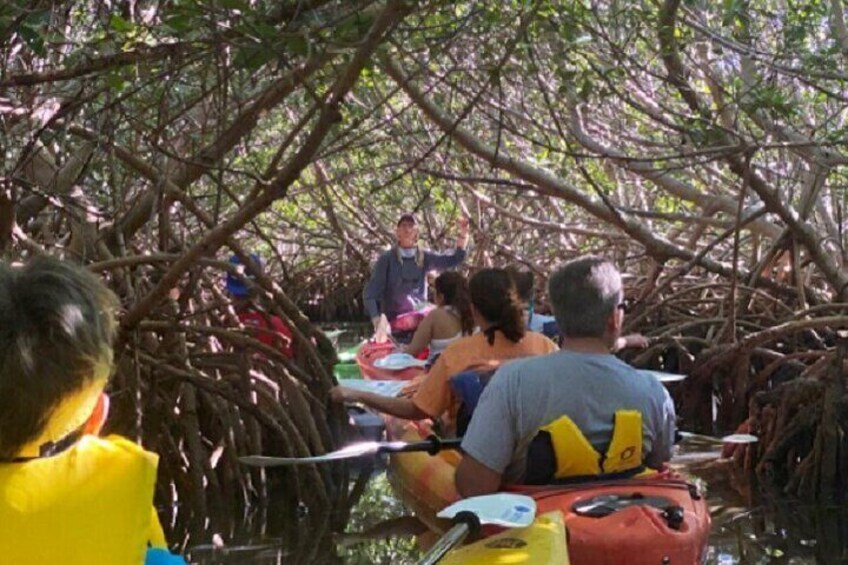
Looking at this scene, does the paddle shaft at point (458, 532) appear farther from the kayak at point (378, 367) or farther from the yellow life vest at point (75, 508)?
the kayak at point (378, 367)

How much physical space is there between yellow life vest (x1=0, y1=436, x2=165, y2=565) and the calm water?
363 cm

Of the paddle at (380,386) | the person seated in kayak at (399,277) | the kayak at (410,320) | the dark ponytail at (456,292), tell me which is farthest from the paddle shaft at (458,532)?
the person seated in kayak at (399,277)

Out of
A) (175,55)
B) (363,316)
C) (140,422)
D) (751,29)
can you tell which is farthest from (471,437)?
(363,316)

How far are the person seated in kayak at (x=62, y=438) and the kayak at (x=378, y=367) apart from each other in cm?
524

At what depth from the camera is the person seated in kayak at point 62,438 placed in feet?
5.27

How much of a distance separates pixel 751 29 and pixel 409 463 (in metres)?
2.82

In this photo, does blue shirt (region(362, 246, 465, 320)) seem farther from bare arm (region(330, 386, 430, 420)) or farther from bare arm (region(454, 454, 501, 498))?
Result: bare arm (region(454, 454, 501, 498))

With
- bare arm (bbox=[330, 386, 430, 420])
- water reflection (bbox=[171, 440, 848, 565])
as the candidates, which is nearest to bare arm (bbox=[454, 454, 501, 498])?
bare arm (bbox=[330, 386, 430, 420])

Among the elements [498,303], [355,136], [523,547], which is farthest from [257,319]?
[523,547]

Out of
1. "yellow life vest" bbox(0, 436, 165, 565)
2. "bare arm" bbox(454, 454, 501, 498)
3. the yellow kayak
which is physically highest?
"yellow life vest" bbox(0, 436, 165, 565)

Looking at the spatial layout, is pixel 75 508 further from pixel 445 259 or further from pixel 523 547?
pixel 445 259

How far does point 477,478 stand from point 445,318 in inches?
130

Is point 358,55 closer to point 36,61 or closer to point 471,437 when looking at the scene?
point 471,437

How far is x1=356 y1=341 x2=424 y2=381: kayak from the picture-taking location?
708 cm
